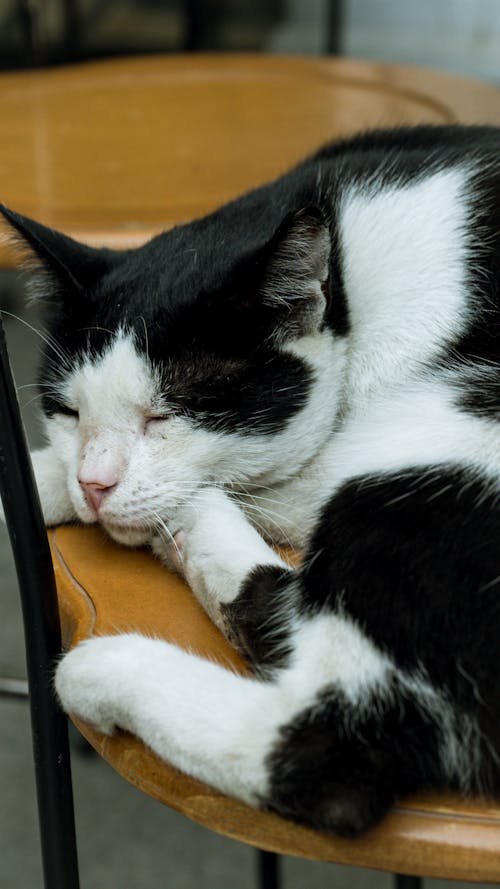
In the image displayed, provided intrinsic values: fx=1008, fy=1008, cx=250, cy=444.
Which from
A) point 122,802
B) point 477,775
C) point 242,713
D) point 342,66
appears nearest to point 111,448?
point 242,713

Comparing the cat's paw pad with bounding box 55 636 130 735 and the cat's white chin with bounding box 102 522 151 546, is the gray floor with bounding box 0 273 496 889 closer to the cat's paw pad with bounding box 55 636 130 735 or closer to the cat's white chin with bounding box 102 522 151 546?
the cat's white chin with bounding box 102 522 151 546

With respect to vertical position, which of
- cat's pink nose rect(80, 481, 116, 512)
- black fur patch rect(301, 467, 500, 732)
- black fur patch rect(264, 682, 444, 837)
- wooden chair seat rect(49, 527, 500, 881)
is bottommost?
wooden chair seat rect(49, 527, 500, 881)

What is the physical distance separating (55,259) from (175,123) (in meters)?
0.82

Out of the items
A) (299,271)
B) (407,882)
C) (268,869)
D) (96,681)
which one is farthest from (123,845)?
(299,271)

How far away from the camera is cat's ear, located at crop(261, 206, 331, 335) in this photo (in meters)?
0.72

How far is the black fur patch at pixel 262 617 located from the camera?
67cm

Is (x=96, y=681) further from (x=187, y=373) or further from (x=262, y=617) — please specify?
(x=187, y=373)

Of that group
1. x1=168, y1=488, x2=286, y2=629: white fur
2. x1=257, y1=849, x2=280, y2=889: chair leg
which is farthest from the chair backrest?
x1=257, y1=849, x2=280, y2=889: chair leg

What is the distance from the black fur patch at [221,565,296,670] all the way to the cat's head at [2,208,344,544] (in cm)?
9

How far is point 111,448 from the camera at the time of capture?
0.75 meters

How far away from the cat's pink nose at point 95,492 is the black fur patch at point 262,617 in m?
0.12

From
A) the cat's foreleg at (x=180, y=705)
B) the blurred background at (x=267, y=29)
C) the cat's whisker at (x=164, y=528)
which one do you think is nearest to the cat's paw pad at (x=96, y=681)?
the cat's foreleg at (x=180, y=705)

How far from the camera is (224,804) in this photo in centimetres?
60

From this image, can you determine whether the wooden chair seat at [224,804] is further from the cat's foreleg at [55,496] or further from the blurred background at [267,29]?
the blurred background at [267,29]
